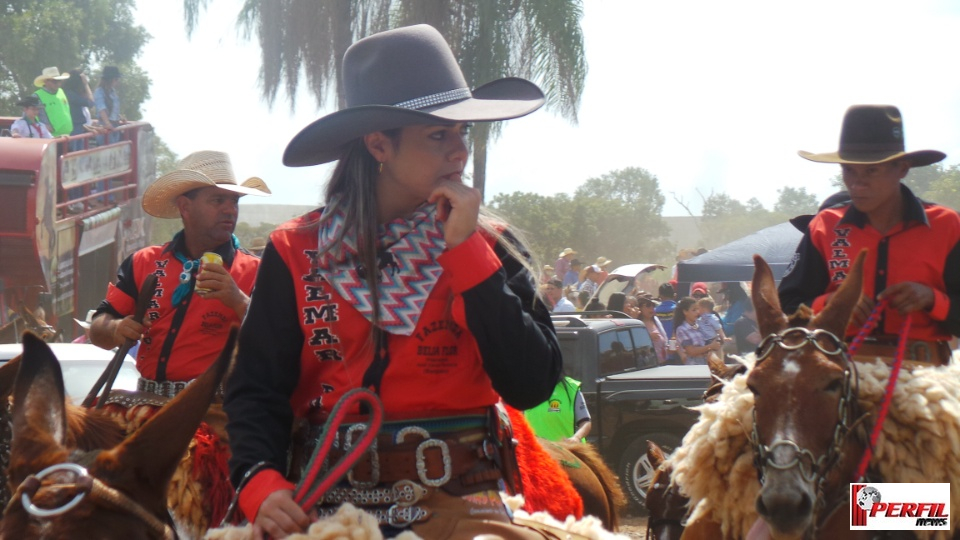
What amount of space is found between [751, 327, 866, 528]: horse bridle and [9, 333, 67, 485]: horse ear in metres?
2.64

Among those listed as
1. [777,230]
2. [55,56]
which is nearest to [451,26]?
[777,230]

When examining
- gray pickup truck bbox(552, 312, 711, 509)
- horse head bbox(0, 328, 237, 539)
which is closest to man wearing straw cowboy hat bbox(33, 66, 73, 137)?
gray pickup truck bbox(552, 312, 711, 509)

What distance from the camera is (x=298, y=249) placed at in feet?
9.45

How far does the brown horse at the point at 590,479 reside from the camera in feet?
17.3

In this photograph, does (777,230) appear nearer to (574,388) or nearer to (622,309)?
(622,309)

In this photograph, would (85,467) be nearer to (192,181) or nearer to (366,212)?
(366,212)

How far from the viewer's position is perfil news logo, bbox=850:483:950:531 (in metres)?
4.37

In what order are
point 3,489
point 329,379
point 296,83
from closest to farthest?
1. point 329,379
2. point 3,489
3. point 296,83

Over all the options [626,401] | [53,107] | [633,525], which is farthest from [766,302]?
[53,107]

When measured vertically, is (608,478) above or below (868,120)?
below

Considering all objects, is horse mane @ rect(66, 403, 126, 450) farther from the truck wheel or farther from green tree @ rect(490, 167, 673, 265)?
green tree @ rect(490, 167, 673, 265)

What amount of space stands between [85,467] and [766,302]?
10.2ft

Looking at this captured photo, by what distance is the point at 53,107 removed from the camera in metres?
18.2

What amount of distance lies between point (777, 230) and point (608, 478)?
12793mm
